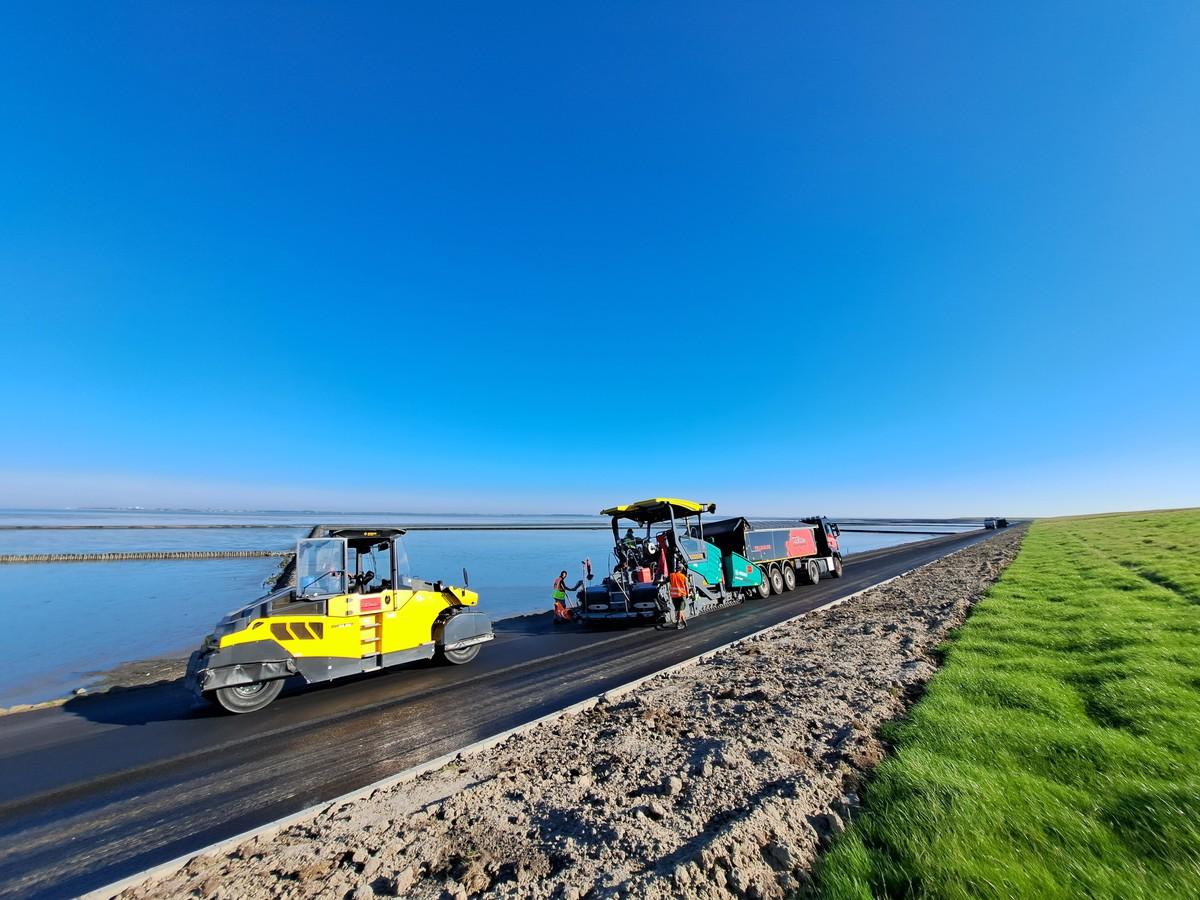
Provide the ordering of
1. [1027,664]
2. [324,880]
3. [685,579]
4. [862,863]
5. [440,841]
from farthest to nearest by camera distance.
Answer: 1. [685,579]
2. [1027,664]
3. [440,841]
4. [324,880]
5. [862,863]

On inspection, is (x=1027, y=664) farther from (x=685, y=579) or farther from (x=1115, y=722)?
(x=685, y=579)

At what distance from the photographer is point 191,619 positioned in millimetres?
15141

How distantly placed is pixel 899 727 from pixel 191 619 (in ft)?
59.5

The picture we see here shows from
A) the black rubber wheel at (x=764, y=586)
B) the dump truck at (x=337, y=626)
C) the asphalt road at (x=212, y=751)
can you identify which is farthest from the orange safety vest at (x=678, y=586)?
the black rubber wheel at (x=764, y=586)

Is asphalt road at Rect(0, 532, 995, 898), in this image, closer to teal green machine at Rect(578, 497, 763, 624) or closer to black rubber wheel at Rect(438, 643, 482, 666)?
black rubber wheel at Rect(438, 643, 482, 666)

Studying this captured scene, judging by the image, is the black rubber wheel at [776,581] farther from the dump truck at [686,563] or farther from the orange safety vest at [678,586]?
the orange safety vest at [678,586]

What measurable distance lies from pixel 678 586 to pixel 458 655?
5.68 metres

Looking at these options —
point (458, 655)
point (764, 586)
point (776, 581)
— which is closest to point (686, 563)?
point (764, 586)

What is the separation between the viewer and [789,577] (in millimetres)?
19000

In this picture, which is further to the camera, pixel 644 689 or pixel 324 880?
pixel 644 689

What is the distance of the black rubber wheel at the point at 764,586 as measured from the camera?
1723cm

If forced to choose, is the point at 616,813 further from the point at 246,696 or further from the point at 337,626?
the point at 246,696

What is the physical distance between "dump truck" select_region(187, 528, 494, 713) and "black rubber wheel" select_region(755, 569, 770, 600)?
422 inches

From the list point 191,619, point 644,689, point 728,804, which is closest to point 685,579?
point 644,689
